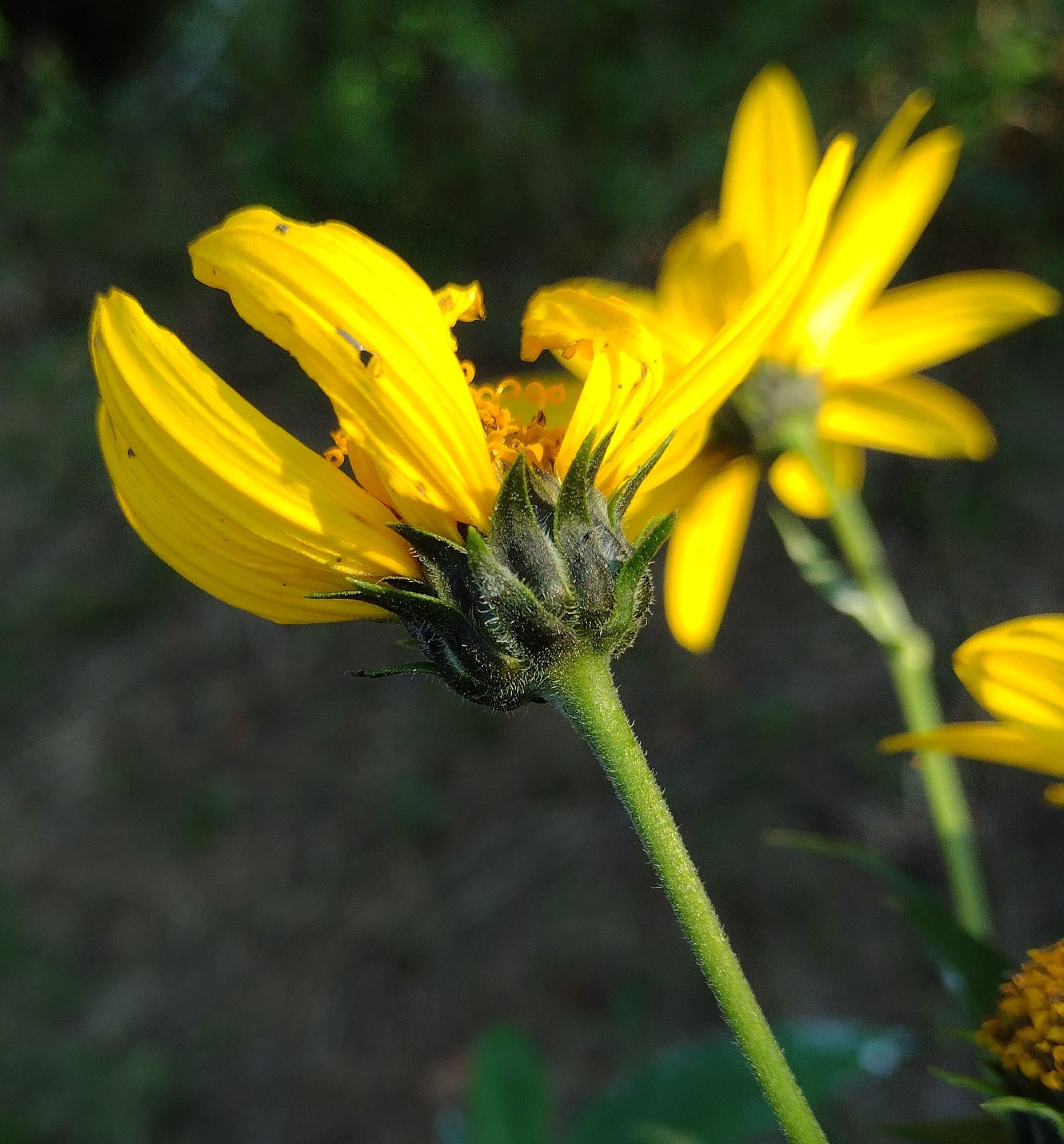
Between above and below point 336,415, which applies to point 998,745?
below

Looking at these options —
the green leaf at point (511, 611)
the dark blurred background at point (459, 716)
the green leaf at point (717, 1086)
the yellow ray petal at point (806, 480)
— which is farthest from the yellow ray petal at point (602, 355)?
the dark blurred background at point (459, 716)

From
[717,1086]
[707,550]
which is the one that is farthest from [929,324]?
[717,1086]

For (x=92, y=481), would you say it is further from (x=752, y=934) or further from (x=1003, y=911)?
(x=1003, y=911)

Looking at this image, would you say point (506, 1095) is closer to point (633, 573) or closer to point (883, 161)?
point (633, 573)

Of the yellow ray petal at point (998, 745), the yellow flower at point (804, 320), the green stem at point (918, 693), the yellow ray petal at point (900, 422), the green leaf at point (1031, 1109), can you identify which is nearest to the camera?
the green leaf at point (1031, 1109)

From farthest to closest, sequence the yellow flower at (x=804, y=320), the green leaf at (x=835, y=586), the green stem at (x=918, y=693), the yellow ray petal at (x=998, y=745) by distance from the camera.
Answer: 1. the yellow flower at (x=804, y=320)
2. the green leaf at (x=835, y=586)
3. the green stem at (x=918, y=693)
4. the yellow ray petal at (x=998, y=745)

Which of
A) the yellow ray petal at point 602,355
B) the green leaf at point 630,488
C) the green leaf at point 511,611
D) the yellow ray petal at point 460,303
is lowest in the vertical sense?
the green leaf at point 511,611

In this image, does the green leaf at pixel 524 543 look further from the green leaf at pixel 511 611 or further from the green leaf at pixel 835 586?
the green leaf at pixel 835 586
